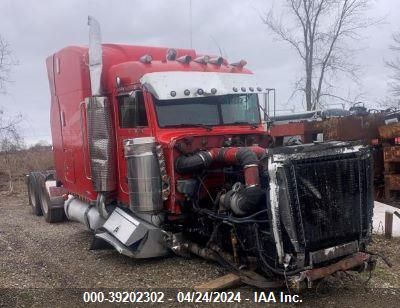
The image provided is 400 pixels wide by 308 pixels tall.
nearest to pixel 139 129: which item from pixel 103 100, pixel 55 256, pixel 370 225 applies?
pixel 103 100

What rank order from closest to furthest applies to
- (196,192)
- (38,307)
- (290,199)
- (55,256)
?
(290,199), (38,307), (196,192), (55,256)

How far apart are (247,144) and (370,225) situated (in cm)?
208

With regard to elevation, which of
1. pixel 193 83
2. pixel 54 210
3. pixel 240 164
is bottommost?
pixel 54 210

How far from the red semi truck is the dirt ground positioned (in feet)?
0.94

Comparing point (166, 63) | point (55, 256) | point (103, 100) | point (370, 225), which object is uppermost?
point (166, 63)

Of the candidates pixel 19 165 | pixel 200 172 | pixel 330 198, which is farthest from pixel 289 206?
pixel 19 165

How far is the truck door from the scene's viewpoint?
674cm

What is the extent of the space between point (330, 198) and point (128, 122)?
315 centimetres

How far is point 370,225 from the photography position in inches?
219

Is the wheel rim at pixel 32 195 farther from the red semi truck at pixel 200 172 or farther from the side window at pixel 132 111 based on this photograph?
the side window at pixel 132 111

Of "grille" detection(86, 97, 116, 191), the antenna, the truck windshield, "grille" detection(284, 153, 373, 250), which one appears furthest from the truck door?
→ "grille" detection(284, 153, 373, 250)

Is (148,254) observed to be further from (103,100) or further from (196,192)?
(103,100)

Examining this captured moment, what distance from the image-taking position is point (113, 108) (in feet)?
24.2

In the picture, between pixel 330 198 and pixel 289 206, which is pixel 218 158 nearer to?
pixel 289 206
